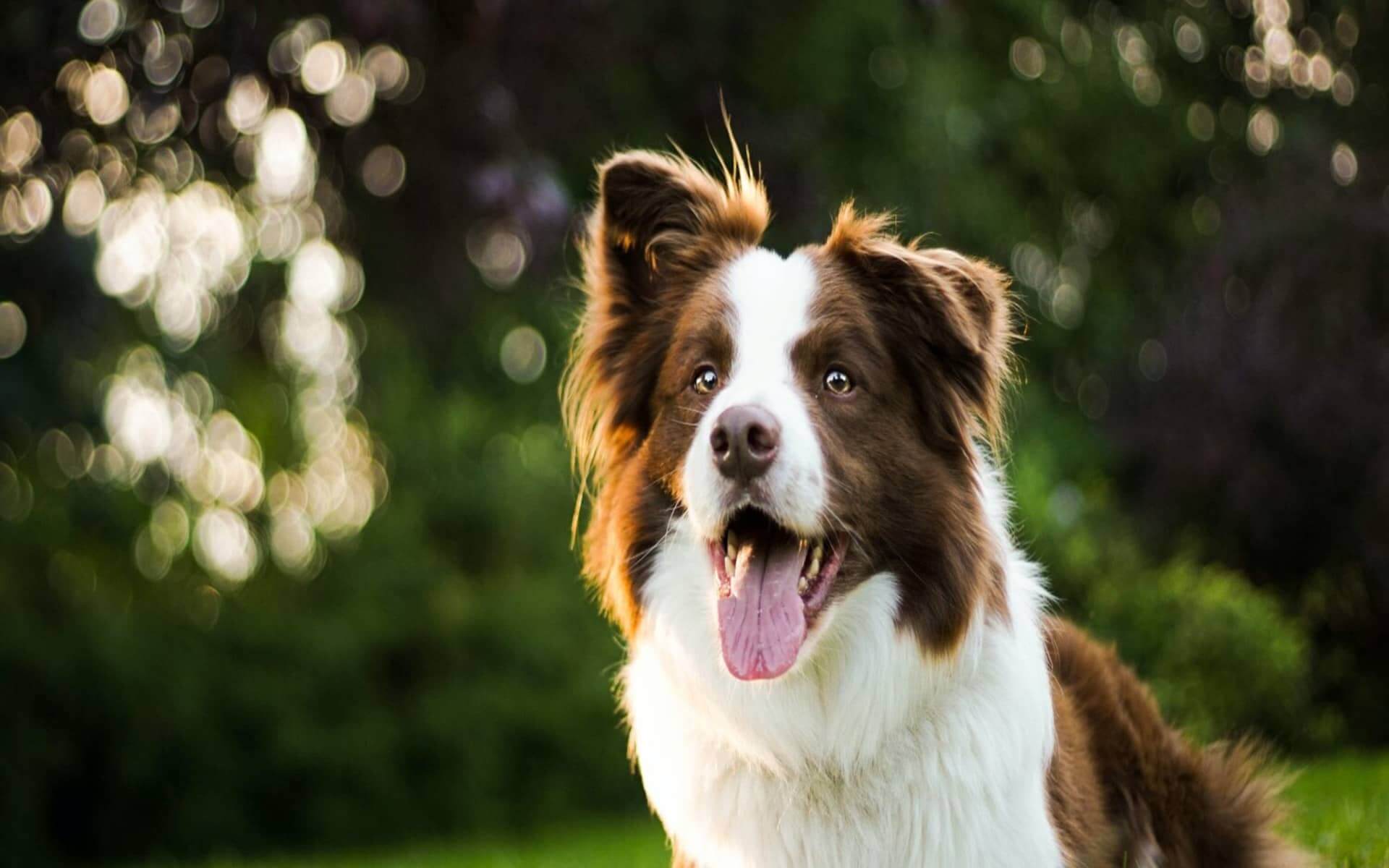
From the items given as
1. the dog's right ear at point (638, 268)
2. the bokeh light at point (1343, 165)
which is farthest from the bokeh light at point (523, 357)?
the dog's right ear at point (638, 268)

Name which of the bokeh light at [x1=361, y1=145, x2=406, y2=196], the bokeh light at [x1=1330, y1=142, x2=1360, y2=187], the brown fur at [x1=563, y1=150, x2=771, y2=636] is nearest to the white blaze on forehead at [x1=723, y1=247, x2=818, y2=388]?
the brown fur at [x1=563, y1=150, x2=771, y2=636]

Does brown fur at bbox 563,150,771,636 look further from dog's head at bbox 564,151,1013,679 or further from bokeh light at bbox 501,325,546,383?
bokeh light at bbox 501,325,546,383

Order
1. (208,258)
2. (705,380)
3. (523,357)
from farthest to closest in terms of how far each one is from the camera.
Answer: (523,357), (208,258), (705,380)

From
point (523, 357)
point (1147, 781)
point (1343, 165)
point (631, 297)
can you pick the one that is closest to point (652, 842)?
point (1147, 781)

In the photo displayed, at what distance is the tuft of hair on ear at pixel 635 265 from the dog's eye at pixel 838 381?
635 millimetres

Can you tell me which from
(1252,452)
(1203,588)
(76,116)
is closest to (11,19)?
(76,116)

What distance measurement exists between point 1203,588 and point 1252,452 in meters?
2.66

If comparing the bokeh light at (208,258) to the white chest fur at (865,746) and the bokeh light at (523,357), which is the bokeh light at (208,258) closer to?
the bokeh light at (523,357)

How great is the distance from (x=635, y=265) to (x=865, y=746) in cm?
174

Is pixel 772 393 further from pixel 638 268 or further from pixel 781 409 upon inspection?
pixel 638 268

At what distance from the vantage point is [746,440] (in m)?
3.87

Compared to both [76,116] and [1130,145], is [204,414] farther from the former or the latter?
[1130,145]

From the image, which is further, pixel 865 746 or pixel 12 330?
pixel 12 330

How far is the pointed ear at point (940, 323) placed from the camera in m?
4.33
